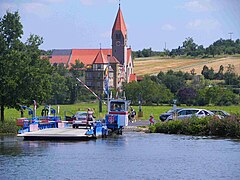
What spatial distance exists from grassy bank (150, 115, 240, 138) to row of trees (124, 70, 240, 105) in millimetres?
69136

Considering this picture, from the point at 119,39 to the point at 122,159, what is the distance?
154120mm

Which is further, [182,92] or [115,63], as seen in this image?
[115,63]

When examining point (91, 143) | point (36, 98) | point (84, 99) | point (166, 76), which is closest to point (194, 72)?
point (166, 76)

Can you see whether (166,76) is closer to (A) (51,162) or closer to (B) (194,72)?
(B) (194,72)

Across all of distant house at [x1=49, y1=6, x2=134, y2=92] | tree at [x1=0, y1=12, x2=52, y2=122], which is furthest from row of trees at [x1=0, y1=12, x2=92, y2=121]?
distant house at [x1=49, y1=6, x2=134, y2=92]

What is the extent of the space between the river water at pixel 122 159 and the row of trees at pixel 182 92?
76.4 m

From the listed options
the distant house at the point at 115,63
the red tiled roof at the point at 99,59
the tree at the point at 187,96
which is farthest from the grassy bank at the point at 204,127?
the red tiled roof at the point at 99,59

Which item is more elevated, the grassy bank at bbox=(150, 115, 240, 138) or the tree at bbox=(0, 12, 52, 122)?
the tree at bbox=(0, 12, 52, 122)

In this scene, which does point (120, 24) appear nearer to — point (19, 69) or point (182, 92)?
point (182, 92)

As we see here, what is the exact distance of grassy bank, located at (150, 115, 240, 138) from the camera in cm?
4588

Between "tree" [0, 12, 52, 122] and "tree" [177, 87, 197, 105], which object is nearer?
"tree" [0, 12, 52, 122]

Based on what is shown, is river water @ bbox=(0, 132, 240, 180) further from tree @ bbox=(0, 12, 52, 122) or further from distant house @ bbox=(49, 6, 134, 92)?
distant house @ bbox=(49, 6, 134, 92)

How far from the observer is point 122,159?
32.6 meters

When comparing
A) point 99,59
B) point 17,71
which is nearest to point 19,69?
point 17,71
